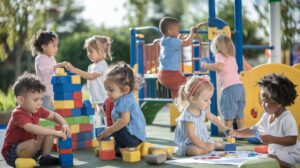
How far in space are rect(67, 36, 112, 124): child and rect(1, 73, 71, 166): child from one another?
1.72 m

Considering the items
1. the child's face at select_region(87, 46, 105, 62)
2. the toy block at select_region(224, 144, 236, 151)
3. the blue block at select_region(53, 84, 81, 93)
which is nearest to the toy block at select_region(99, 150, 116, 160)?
the blue block at select_region(53, 84, 81, 93)

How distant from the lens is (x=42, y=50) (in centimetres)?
676

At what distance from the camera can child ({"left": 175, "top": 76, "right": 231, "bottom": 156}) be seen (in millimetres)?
5375

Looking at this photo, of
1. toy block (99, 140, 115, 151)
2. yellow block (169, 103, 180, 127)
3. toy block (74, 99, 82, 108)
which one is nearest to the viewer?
toy block (99, 140, 115, 151)

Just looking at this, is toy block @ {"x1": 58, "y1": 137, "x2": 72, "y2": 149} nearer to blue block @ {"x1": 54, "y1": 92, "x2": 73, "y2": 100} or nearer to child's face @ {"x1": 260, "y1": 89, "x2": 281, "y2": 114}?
blue block @ {"x1": 54, "y1": 92, "x2": 73, "y2": 100}

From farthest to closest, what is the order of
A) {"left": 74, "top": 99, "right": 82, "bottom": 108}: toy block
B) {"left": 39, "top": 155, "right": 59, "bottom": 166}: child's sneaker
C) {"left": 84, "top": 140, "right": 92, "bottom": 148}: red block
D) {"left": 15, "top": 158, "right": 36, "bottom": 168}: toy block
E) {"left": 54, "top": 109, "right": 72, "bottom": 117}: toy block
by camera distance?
{"left": 84, "top": 140, "right": 92, "bottom": 148}: red block, {"left": 74, "top": 99, "right": 82, "bottom": 108}: toy block, {"left": 54, "top": 109, "right": 72, "bottom": 117}: toy block, {"left": 39, "top": 155, "right": 59, "bottom": 166}: child's sneaker, {"left": 15, "top": 158, "right": 36, "bottom": 168}: toy block

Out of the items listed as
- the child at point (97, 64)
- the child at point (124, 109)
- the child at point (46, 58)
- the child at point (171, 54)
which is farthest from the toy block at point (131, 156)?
the child at point (171, 54)

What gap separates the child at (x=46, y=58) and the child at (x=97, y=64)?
46cm

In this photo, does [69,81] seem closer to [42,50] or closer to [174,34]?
[42,50]

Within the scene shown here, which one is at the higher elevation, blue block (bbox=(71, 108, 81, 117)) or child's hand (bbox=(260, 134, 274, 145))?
blue block (bbox=(71, 108, 81, 117))

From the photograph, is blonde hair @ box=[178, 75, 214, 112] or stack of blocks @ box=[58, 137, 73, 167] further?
blonde hair @ box=[178, 75, 214, 112]

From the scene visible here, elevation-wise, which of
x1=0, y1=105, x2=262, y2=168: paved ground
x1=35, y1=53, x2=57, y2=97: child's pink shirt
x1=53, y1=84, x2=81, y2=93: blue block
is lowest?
x1=0, y1=105, x2=262, y2=168: paved ground

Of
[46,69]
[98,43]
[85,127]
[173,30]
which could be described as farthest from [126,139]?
[173,30]

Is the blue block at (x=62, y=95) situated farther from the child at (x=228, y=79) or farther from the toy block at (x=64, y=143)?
the child at (x=228, y=79)
